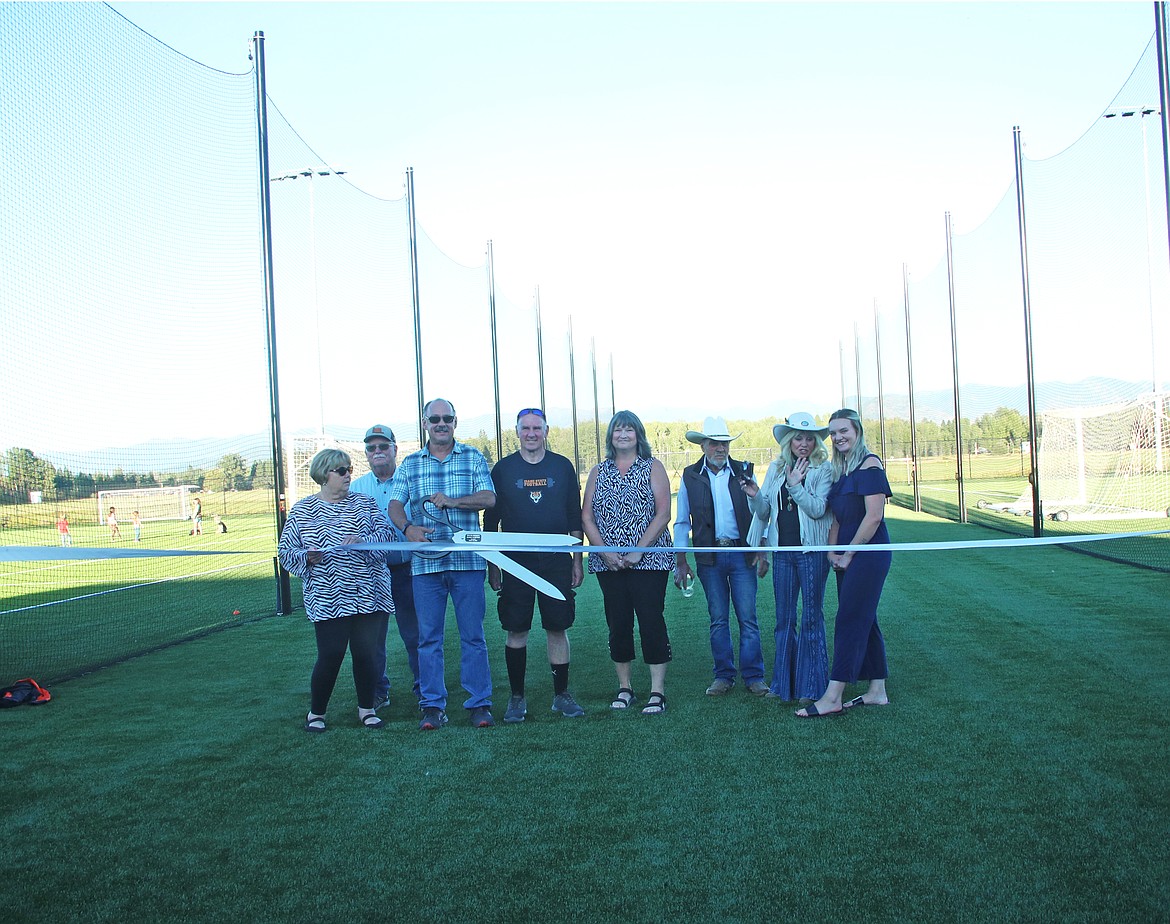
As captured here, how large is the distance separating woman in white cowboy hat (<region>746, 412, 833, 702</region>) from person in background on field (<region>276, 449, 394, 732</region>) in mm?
2249

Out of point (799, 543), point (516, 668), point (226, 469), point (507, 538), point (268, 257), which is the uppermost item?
point (268, 257)

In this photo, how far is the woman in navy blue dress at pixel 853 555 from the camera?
17.3 ft

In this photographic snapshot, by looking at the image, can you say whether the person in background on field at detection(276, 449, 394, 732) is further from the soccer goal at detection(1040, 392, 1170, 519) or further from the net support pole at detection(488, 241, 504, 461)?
the soccer goal at detection(1040, 392, 1170, 519)

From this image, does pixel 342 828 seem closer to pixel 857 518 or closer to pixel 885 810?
pixel 885 810

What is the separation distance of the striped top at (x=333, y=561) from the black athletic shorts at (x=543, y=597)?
68 cm

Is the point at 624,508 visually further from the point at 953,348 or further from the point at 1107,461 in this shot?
the point at 1107,461

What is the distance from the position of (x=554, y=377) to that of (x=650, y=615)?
25123 mm

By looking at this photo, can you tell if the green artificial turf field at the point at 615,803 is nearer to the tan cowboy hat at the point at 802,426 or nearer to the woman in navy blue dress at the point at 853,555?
the woman in navy blue dress at the point at 853,555

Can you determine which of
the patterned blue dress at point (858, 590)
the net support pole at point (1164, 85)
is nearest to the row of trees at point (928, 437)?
the net support pole at point (1164, 85)

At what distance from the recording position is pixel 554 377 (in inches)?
1200

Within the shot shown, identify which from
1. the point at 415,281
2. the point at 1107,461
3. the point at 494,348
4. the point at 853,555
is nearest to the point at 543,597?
the point at 853,555

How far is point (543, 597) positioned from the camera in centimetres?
566

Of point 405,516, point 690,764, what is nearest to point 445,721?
point 405,516

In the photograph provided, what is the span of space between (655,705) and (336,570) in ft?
6.24
